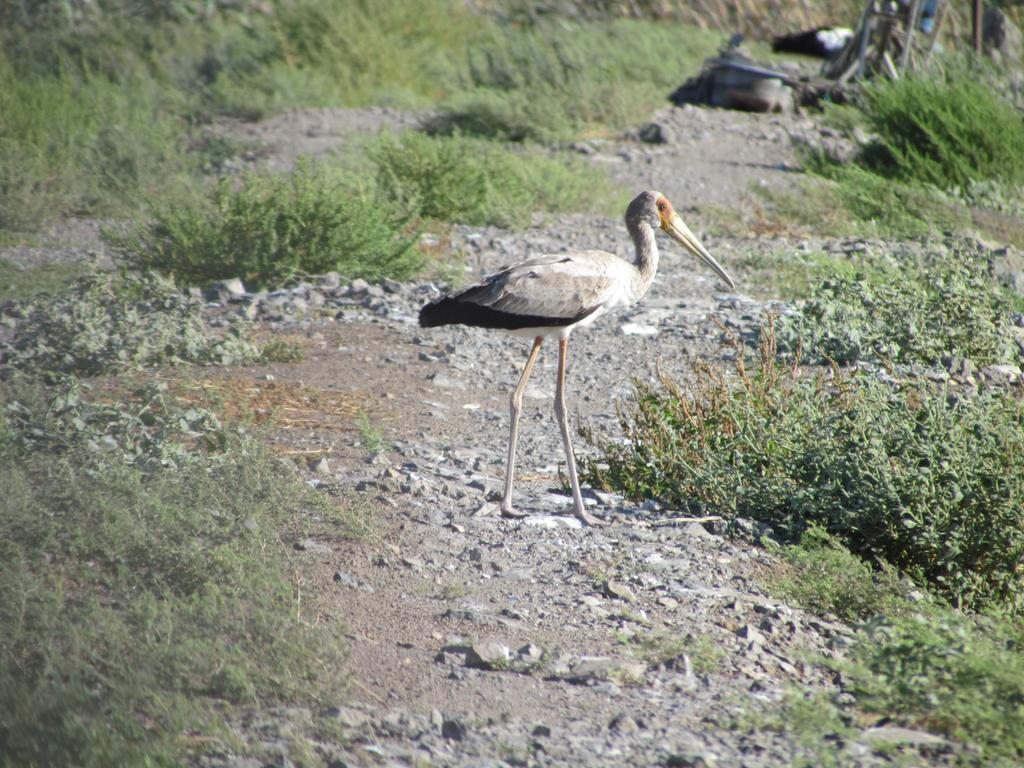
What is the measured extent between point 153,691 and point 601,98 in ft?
39.2

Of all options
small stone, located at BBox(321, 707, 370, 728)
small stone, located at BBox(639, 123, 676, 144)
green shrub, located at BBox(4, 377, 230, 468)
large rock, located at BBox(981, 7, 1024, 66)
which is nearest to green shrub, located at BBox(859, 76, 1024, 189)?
small stone, located at BBox(639, 123, 676, 144)

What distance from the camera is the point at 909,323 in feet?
21.1

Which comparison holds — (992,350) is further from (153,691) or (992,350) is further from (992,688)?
(153,691)

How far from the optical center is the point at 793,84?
1455cm

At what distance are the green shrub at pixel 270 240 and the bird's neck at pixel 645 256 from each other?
9.58ft

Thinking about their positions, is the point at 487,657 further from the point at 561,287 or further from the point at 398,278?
the point at 398,278

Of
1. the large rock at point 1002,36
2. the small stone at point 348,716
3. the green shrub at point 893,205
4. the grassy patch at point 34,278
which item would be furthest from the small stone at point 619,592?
the large rock at point 1002,36

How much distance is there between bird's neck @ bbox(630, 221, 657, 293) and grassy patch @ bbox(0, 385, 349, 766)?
5.64 ft

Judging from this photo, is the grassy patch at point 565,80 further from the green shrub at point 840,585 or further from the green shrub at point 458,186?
the green shrub at point 840,585

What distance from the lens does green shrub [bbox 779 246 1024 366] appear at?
6.36 metres

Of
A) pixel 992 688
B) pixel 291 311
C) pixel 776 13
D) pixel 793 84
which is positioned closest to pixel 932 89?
pixel 793 84

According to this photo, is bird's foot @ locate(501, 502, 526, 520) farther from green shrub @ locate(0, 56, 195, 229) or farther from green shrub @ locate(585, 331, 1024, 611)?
green shrub @ locate(0, 56, 195, 229)

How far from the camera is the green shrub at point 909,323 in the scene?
6.36m

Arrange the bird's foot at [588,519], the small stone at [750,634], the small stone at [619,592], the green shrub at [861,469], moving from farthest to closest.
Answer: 1. the bird's foot at [588,519]
2. the green shrub at [861,469]
3. the small stone at [619,592]
4. the small stone at [750,634]
